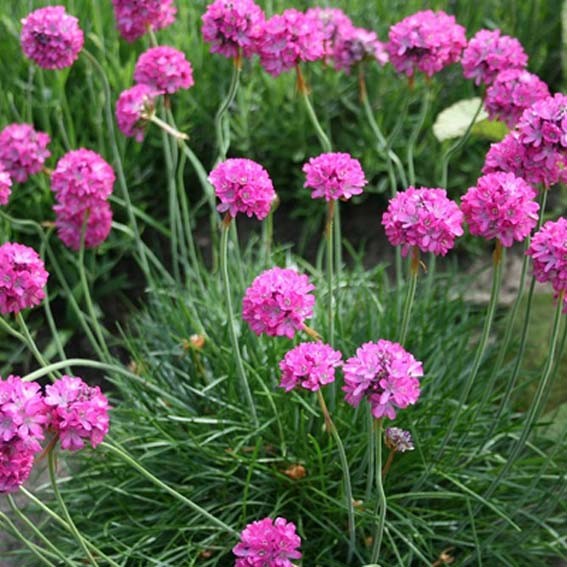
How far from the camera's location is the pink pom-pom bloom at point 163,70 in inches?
97.5

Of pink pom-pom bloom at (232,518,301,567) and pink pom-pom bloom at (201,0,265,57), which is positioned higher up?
pink pom-pom bloom at (201,0,265,57)

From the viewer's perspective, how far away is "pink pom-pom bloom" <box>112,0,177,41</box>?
8.31 ft

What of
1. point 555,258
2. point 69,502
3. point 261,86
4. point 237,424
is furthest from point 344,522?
point 261,86

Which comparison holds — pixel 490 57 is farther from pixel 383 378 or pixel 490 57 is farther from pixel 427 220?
pixel 383 378

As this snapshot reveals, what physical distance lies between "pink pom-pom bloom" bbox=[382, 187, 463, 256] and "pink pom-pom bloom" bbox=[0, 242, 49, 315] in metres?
0.63

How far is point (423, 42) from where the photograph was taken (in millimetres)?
2385

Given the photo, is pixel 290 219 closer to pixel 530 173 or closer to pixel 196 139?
pixel 196 139

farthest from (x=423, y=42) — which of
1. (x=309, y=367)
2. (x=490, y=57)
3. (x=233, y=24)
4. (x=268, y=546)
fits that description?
(x=268, y=546)

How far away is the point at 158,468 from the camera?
2553mm

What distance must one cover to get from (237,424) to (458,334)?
0.69 meters

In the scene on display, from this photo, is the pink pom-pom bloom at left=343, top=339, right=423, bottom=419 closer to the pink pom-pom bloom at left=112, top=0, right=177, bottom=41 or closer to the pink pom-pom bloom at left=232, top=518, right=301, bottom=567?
the pink pom-pom bloom at left=232, top=518, right=301, bottom=567

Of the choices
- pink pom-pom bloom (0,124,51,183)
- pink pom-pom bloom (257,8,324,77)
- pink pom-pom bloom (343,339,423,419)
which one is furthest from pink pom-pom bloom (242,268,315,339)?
pink pom-pom bloom (0,124,51,183)

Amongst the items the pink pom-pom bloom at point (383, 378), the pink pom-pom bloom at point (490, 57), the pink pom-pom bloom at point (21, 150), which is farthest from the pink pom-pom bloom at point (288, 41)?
the pink pom-pom bloom at point (383, 378)

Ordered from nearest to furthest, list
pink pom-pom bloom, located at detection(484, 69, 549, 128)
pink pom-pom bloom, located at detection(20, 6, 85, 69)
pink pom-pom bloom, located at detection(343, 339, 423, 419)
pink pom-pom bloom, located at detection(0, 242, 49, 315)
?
pink pom-pom bloom, located at detection(343, 339, 423, 419)
pink pom-pom bloom, located at detection(0, 242, 49, 315)
pink pom-pom bloom, located at detection(484, 69, 549, 128)
pink pom-pom bloom, located at detection(20, 6, 85, 69)
